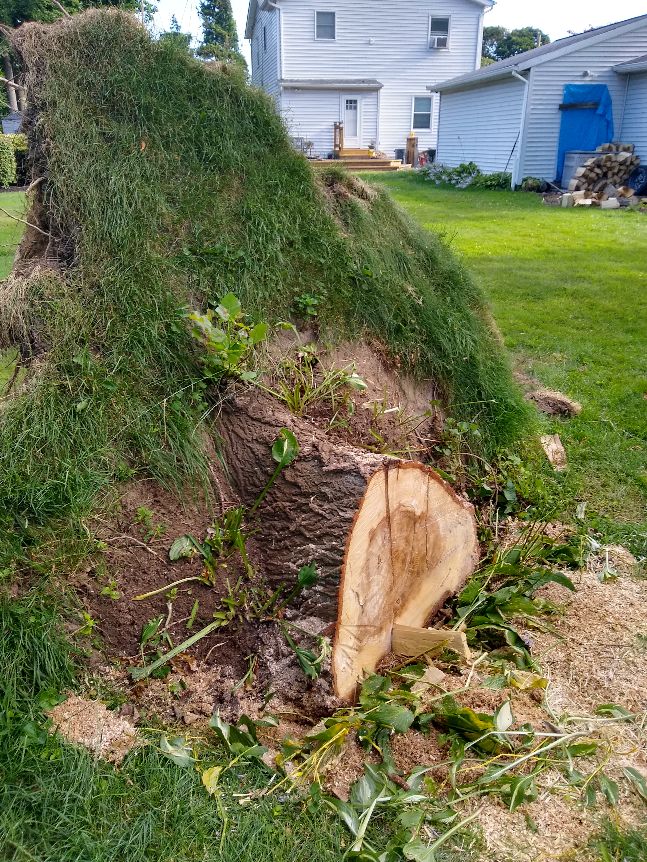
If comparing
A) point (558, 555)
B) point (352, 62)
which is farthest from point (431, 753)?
point (352, 62)

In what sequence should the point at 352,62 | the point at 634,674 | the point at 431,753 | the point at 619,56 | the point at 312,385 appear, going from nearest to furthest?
the point at 431,753 < the point at 634,674 < the point at 312,385 < the point at 619,56 < the point at 352,62

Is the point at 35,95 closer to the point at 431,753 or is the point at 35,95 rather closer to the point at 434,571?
the point at 434,571

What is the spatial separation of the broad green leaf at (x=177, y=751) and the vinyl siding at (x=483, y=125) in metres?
19.4

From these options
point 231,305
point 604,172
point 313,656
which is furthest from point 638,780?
point 604,172

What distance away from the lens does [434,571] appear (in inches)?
115

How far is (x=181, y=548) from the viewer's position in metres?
2.72

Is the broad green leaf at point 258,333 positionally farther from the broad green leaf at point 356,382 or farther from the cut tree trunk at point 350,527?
the broad green leaf at point 356,382

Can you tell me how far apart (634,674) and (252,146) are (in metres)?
3.19

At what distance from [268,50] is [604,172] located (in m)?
16.5

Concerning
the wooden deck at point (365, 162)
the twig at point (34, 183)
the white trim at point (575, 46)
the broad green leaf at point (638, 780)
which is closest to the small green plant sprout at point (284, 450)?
the broad green leaf at point (638, 780)

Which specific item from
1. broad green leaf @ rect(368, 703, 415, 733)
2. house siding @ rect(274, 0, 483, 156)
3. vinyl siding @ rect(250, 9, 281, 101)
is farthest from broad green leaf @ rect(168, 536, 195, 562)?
house siding @ rect(274, 0, 483, 156)

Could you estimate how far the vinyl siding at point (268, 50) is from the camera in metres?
25.2

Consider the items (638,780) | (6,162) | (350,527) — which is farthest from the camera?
(6,162)

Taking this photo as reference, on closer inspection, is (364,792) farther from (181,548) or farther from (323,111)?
(323,111)
